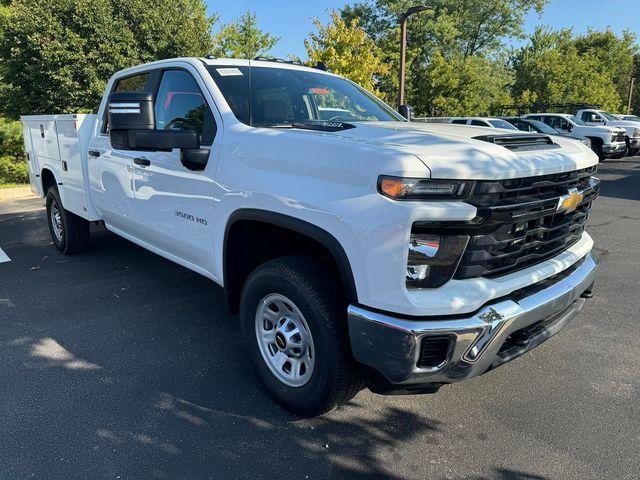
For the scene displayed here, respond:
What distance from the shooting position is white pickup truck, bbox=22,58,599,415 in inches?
87.3

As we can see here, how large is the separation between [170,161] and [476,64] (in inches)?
1338

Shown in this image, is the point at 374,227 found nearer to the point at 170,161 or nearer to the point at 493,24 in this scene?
the point at 170,161

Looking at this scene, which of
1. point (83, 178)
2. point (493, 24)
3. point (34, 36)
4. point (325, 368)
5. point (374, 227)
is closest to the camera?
point (374, 227)

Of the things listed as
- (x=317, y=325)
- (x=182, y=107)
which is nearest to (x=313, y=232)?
(x=317, y=325)

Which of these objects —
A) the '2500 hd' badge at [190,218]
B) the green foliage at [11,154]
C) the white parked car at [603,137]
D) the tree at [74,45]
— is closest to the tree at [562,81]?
the white parked car at [603,137]

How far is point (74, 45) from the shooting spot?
1215cm

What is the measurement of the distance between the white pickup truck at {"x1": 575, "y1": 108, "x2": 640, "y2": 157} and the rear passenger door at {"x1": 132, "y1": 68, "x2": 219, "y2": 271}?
21021mm

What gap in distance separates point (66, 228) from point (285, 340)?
4.43 meters

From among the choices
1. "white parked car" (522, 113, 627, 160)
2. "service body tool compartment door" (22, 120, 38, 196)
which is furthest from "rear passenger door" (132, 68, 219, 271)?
"white parked car" (522, 113, 627, 160)

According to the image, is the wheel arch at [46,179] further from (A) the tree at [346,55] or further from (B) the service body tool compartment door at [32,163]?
(A) the tree at [346,55]

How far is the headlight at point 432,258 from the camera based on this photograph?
2213mm

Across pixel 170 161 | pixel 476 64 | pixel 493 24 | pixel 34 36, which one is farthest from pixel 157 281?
pixel 493 24

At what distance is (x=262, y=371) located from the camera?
3.08m

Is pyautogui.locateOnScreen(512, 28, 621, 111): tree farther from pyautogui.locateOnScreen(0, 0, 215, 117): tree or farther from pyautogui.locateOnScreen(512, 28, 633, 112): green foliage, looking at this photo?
pyautogui.locateOnScreen(0, 0, 215, 117): tree
